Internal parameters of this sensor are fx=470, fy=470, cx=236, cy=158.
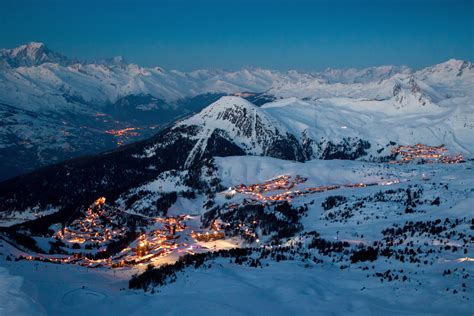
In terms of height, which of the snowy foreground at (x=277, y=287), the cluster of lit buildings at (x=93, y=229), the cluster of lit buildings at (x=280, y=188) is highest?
the cluster of lit buildings at (x=280, y=188)

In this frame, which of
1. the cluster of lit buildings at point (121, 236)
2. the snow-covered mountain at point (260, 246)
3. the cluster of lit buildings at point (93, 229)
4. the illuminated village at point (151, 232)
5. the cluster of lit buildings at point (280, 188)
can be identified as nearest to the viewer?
the snow-covered mountain at point (260, 246)

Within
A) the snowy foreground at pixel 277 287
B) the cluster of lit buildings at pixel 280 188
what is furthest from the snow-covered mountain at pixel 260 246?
the cluster of lit buildings at pixel 280 188

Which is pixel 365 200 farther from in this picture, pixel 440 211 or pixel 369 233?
pixel 369 233

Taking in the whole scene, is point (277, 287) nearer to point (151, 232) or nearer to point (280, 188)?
point (151, 232)

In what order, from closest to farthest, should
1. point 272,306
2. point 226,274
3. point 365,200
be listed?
point 272,306 < point 226,274 < point 365,200

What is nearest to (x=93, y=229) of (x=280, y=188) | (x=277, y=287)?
(x=280, y=188)

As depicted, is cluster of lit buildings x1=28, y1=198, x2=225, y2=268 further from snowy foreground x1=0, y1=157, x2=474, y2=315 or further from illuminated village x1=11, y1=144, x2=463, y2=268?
snowy foreground x1=0, y1=157, x2=474, y2=315

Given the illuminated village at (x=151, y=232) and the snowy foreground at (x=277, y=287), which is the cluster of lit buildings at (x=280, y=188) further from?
the snowy foreground at (x=277, y=287)

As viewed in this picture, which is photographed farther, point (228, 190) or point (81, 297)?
point (228, 190)

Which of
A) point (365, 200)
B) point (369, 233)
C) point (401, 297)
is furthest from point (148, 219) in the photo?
point (401, 297)

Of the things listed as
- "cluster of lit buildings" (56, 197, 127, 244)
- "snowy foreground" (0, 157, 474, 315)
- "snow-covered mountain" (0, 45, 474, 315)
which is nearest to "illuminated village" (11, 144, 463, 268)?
"cluster of lit buildings" (56, 197, 127, 244)

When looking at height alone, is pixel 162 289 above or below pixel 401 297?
below
